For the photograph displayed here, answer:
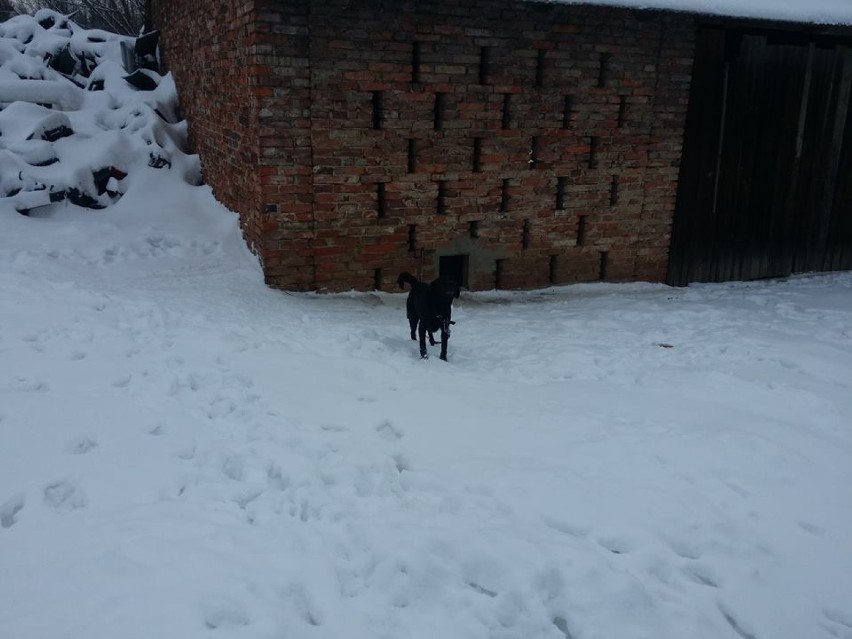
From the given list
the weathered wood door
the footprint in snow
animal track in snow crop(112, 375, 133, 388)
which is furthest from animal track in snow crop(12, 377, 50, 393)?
the weathered wood door

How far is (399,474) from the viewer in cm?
345

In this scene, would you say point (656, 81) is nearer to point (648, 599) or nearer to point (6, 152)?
point (648, 599)

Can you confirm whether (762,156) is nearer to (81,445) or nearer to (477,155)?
(477,155)

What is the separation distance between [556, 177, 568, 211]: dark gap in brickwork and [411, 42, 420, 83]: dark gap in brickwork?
2005 millimetres

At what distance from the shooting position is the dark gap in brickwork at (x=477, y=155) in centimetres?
694

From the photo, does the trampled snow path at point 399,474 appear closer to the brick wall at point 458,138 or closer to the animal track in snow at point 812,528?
the animal track in snow at point 812,528

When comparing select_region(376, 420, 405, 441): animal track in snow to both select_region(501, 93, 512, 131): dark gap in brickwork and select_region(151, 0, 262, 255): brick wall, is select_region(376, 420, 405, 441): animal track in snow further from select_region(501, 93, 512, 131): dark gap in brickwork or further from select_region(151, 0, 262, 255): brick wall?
select_region(501, 93, 512, 131): dark gap in brickwork

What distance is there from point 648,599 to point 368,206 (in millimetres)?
4826

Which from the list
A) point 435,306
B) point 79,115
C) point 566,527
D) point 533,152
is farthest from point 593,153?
point 79,115

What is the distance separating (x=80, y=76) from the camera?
9.80 metres

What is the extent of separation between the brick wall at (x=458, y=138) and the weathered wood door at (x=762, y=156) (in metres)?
0.38

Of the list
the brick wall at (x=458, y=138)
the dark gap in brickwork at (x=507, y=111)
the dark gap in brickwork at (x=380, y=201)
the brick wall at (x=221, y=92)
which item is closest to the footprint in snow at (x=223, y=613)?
the brick wall at (x=458, y=138)

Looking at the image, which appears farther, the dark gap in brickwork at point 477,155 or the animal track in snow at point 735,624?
the dark gap in brickwork at point 477,155

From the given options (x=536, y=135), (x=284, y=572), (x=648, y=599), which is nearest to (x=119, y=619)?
(x=284, y=572)
